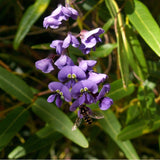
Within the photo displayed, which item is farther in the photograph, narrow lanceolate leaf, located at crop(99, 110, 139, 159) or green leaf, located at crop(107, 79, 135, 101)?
narrow lanceolate leaf, located at crop(99, 110, 139, 159)

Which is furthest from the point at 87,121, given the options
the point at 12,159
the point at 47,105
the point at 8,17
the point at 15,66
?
the point at 8,17

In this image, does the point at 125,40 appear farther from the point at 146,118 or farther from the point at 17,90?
the point at 17,90

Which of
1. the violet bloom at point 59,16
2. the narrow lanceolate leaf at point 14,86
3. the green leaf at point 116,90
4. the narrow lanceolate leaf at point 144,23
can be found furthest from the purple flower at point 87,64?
the narrow lanceolate leaf at point 14,86

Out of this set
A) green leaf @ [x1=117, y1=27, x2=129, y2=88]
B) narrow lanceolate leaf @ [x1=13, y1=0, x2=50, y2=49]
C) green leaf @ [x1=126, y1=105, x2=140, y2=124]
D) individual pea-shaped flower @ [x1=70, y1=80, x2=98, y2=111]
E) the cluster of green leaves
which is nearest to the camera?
individual pea-shaped flower @ [x1=70, y1=80, x2=98, y2=111]

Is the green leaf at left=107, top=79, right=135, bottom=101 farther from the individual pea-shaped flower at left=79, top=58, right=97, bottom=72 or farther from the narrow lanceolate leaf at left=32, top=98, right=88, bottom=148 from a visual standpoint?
→ the individual pea-shaped flower at left=79, top=58, right=97, bottom=72

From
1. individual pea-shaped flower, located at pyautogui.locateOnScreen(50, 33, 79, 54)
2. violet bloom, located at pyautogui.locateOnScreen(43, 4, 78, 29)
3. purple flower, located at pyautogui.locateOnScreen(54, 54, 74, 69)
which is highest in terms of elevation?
violet bloom, located at pyautogui.locateOnScreen(43, 4, 78, 29)

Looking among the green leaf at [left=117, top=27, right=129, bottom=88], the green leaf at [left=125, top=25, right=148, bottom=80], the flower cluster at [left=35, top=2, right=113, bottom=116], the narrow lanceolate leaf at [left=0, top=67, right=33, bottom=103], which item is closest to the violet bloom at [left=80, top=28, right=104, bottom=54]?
the flower cluster at [left=35, top=2, right=113, bottom=116]

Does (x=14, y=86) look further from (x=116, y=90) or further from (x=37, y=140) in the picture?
(x=116, y=90)
